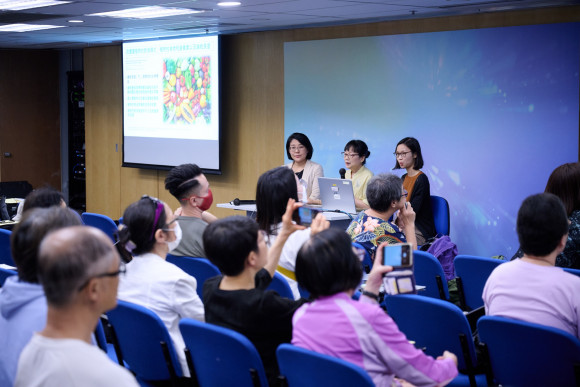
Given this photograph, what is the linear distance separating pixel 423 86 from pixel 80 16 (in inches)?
154

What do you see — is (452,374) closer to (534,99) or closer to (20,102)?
(534,99)

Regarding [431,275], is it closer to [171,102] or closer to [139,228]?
[139,228]

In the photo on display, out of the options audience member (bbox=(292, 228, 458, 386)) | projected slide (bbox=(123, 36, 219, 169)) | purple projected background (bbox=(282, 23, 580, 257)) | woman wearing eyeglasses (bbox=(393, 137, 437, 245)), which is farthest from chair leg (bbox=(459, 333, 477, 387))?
projected slide (bbox=(123, 36, 219, 169))

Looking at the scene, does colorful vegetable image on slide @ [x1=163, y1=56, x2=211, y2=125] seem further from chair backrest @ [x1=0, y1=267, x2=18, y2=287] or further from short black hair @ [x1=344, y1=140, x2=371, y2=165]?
chair backrest @ [x1=0, y1=267, x2=18, y2=287]

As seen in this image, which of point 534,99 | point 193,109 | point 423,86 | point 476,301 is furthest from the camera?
point 193,109

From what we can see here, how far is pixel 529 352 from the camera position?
2604mm

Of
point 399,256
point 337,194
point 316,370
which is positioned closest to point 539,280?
point 399,256

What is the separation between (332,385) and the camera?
2104 millimetres

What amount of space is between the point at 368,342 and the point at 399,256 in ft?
1.09

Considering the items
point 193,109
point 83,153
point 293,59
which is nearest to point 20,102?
point 83,153

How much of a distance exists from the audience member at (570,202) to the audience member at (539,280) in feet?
3.36

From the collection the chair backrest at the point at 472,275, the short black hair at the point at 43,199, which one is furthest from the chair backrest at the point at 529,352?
the short black hair at the point at 43,199

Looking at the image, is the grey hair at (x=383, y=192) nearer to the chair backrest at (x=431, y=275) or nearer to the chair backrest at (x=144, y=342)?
the chair backrest at (x=431, y=275)

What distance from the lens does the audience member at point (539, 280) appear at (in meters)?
2.61
